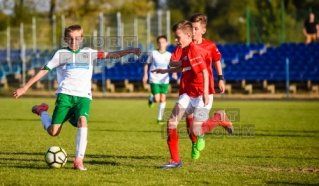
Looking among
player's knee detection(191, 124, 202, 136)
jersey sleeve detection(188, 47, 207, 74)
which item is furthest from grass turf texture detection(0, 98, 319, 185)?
jersey sleeve detection(188, 47, 207, 74)

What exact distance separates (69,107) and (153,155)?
187cm

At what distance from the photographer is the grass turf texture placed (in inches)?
291

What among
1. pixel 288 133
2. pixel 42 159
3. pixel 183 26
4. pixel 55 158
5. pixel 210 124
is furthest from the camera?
pixel 288 133

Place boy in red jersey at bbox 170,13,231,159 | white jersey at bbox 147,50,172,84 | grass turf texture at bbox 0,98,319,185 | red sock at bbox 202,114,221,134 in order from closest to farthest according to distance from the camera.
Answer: grass turf texture at bbox 0,98,319,185 → boy in red jersey at bbox 170,13,231,159 → red sock at bbox 202,114,221,134 → white jersey at bbox 147,50,172,84

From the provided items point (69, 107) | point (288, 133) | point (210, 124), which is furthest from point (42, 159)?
point (288, 133)

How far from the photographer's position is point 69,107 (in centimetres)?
835

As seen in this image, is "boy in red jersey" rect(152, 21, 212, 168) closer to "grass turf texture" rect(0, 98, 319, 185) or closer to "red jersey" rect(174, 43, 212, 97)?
"red jersey" rect(174, 43, 212, 97)

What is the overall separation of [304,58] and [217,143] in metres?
18.1

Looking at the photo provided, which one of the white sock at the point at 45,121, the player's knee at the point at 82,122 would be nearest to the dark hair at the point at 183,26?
the player's knee at the point at 82,122

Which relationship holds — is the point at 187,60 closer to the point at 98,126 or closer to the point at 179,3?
the point at 98,126

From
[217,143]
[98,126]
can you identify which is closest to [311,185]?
[217,143]

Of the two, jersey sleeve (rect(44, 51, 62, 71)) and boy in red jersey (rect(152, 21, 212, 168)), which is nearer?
boy in red jersey (rect(152, 21, 212, 168))

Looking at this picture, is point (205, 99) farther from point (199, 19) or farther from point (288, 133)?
point (288, 133)

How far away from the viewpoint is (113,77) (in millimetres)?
30844
